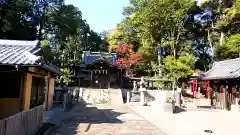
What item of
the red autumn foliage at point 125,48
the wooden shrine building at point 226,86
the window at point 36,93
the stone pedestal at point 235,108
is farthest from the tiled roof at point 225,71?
the red autumn foliage at point 125,48

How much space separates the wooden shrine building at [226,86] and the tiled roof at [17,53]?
15.0 meters

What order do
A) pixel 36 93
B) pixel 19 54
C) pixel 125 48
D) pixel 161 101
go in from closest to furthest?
pixel 19 54 < pixel 36 93 < pixel 161 101 < pixel 125 48

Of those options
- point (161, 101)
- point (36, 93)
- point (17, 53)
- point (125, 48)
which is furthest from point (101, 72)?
point (17, 53)

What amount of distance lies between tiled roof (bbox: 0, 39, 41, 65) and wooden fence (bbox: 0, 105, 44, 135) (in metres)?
1.83

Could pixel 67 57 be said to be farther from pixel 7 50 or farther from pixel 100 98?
pixel 7 50

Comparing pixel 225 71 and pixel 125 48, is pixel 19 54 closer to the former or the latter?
pixel 225 71

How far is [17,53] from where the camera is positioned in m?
11.5

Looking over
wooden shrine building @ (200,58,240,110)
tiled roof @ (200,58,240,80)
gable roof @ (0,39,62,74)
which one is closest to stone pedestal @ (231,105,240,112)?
wooden shrine building @ (200,58,240,110)

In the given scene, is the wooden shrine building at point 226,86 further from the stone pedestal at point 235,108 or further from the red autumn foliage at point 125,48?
the red autumn foliage at point 125,48

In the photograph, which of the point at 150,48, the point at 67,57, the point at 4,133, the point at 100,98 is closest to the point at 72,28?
the point at 67,57

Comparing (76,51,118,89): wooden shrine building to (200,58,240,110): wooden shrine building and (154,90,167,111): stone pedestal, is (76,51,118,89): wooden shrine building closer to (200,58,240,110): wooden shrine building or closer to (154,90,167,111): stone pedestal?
(200,58,240,110): wooden shrine building

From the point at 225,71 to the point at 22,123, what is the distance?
20.5 m

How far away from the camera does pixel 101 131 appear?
1251cm

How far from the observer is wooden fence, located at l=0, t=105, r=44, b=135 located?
24.2 feet
